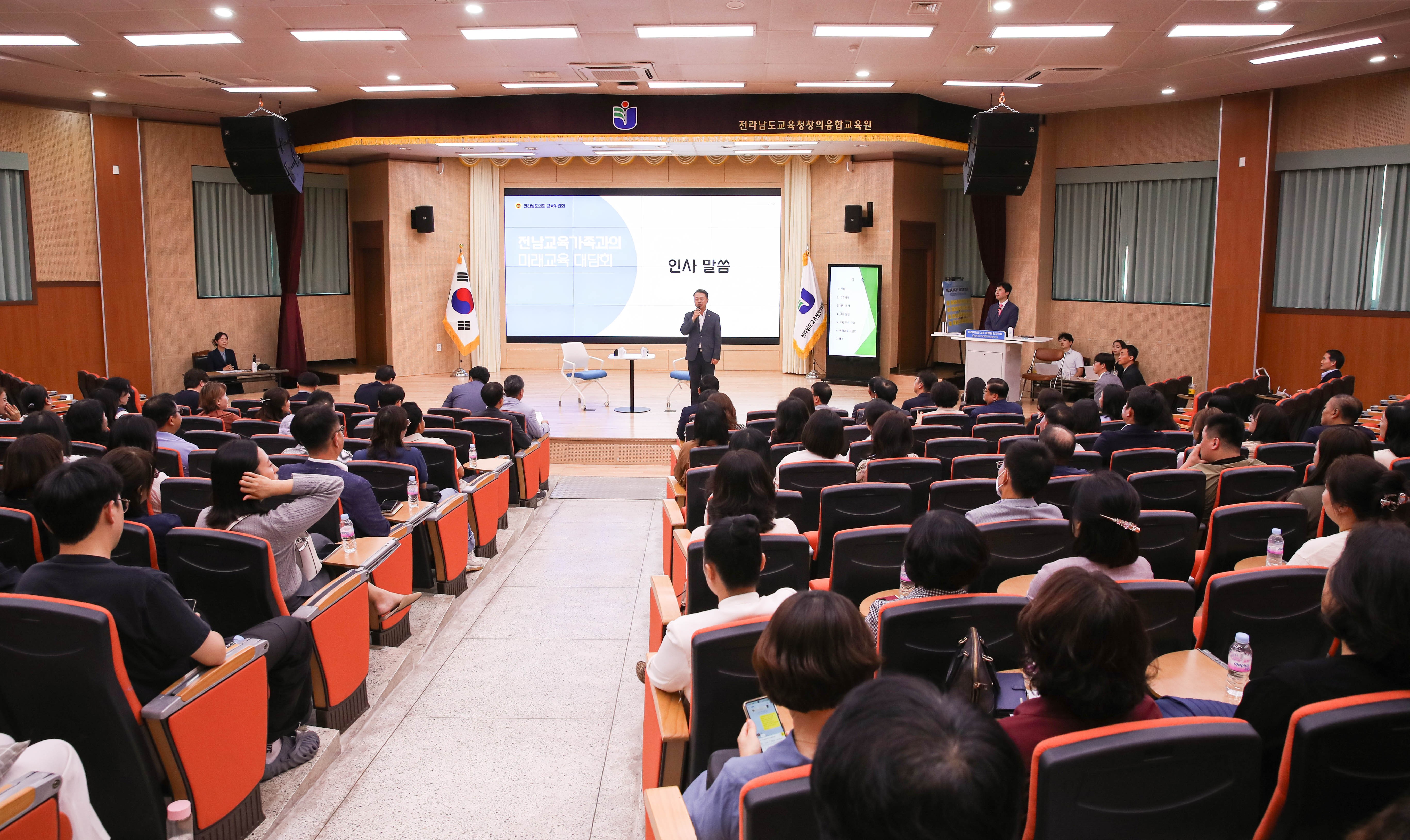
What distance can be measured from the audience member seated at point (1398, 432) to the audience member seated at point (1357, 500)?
2146 mm

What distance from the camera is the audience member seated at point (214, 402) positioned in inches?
276

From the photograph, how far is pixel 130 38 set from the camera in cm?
881

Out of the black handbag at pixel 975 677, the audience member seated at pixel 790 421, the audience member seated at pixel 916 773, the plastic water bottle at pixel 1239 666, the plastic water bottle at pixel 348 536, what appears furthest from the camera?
the audience member seated at pixel 790 421

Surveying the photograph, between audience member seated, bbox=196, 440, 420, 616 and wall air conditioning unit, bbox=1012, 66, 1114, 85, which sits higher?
wall air conditioning unit, bbox=1012, 66, 1114, 85

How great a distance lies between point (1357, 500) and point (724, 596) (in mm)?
2292

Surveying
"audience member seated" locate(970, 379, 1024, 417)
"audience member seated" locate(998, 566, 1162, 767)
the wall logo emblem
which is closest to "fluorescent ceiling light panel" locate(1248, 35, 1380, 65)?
"audience member seated" locate(970, 379, 1024, 417)

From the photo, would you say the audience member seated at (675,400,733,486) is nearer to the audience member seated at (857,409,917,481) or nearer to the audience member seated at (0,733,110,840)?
the audience member seated at (857,409,917,481)

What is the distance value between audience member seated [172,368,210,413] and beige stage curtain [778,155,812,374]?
828 centimetres

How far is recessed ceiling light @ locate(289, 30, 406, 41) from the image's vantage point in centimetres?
847

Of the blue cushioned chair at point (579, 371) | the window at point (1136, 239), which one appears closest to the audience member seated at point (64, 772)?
the blue cushioned chair at point (579, 371)

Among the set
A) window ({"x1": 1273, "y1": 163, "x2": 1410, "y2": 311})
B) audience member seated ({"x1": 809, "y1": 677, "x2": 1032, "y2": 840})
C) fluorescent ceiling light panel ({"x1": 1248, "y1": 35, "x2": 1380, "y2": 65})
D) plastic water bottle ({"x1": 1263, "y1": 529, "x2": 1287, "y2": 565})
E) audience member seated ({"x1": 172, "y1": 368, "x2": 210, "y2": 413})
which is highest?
fluorescent ceiling light panel ({"x1": 1248, "y1": 35, "x2": 1380, "y2": 65})

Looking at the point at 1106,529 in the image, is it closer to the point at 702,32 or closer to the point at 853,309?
the point at 702,32

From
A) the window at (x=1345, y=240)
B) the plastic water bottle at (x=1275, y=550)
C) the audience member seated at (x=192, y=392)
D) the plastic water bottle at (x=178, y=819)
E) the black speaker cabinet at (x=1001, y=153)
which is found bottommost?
the plastic water bottle at (x=178, y=819)

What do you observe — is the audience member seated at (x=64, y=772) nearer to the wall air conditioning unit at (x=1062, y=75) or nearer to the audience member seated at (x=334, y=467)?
the audience member seated at (x=334, y=467)
